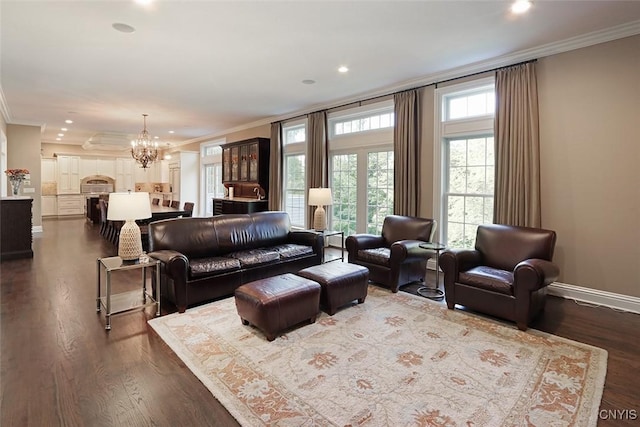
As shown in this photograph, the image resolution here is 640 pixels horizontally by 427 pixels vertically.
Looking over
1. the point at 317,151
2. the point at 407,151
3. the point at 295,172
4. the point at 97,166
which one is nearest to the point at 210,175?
the point at 295,172

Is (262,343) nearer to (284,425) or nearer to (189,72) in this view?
(284,425)

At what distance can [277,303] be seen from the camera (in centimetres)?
288

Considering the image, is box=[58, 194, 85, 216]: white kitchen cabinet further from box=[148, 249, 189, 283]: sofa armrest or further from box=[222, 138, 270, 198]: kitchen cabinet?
box=[148, 249, 189, 283]: sofa armrest

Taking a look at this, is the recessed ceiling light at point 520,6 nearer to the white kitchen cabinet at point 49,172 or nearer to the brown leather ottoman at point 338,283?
the brown leather ottoman at point 338,283

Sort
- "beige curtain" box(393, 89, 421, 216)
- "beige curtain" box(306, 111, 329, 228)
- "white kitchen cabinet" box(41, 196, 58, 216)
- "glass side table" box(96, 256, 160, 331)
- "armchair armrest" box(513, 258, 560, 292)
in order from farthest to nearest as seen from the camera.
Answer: "white kitchen cabinet" box(41, 196, 58, 216)
"beige curtain" box(306, 111, 329, 228)
"beige curtain" box(393, 89, 421, 216)
"glass side table" box(96, 256, 160, 331)
"armchair armrest" box(513, 258, 560, 292)

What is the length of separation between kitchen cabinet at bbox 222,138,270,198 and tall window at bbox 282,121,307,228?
0.69 meters

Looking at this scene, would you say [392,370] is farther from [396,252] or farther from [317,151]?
[317,151]

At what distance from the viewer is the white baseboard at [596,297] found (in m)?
3.60

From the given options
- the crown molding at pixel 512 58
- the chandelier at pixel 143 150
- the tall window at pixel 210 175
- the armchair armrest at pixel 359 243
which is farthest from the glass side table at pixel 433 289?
the tall window at pixel 210 175

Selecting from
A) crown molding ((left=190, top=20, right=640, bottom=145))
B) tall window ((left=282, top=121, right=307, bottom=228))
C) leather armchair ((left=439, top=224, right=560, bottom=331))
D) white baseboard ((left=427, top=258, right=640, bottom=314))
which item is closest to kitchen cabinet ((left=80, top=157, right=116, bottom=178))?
tall window ((left=282, top=121, right=307, bottom=228))

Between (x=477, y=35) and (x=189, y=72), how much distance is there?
13.0 ft

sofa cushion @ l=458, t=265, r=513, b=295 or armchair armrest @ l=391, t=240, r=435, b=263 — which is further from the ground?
armchair armrest @ l=391, t=240, r=435, b=263

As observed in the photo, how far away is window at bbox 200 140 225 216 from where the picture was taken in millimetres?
11062

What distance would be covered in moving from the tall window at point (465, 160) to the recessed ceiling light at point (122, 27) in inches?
166
